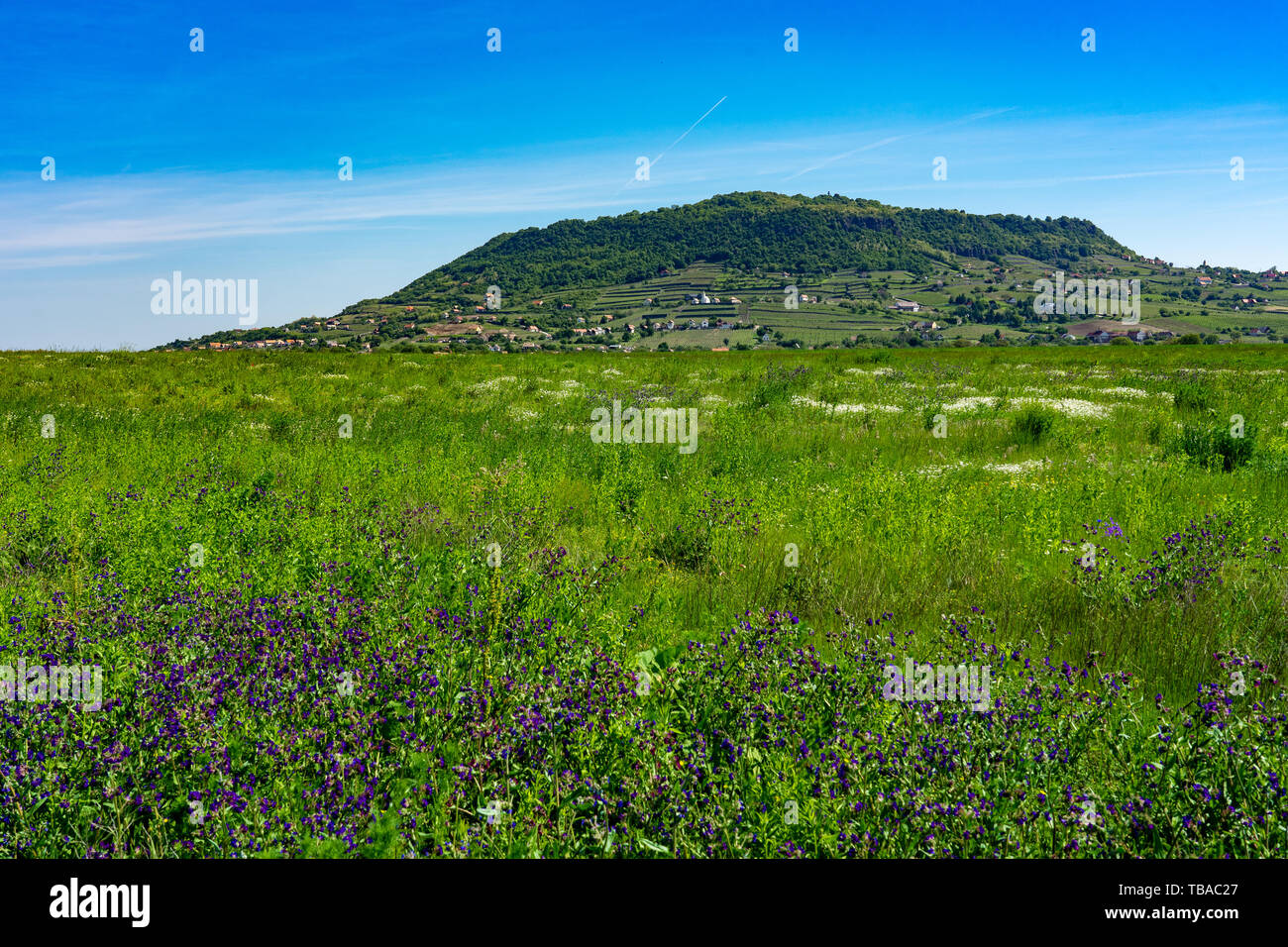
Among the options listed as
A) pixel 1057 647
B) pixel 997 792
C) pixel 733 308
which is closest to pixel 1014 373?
pixel 1057 647

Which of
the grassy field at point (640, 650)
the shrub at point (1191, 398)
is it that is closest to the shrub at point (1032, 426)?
the grassy field at point (640, 650)

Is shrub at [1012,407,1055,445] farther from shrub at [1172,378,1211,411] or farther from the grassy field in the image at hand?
shrub at [1172,378,1211,411]

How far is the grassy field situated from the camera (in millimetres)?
2744

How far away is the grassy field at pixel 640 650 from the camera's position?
274 cm

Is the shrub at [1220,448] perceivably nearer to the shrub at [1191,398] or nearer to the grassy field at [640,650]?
the grassy field at [640,650]

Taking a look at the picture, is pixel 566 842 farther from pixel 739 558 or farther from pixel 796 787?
pixel 739 558

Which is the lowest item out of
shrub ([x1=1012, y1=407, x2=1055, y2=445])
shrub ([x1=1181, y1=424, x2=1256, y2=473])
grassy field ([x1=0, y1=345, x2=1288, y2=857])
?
grassy field ([x1=0, y1=345, x2=1288, y2=857])

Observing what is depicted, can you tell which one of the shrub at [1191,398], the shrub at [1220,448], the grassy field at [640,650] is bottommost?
the grassy field at [640,650]

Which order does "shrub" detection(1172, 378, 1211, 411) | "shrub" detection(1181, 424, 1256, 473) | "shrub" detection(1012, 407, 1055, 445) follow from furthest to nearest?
"shrub" detection(1172, 378, 1211, 411) < "shrub" detection(1012, 407, 1055, 445) < "shrub" detection(1181, 424, 1256, 473)

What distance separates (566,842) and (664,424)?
11850 mm

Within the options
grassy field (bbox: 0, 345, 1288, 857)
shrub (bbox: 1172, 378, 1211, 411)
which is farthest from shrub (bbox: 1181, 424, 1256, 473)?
shrub (bbox: 1172, 378, 1211, 411)

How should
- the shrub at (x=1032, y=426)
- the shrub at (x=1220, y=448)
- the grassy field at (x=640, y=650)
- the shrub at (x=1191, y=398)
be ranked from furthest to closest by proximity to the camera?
the shrub at (x=1191, y=398)
the shrub at (x=1032, y=426)
the shrub at (x=1220, y=448)
the grassy field at (x=640, y=650)

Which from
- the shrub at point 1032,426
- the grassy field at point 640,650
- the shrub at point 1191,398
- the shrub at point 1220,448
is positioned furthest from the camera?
the shrub at point 1191,398

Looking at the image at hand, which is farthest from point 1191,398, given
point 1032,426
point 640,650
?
point 640,650
